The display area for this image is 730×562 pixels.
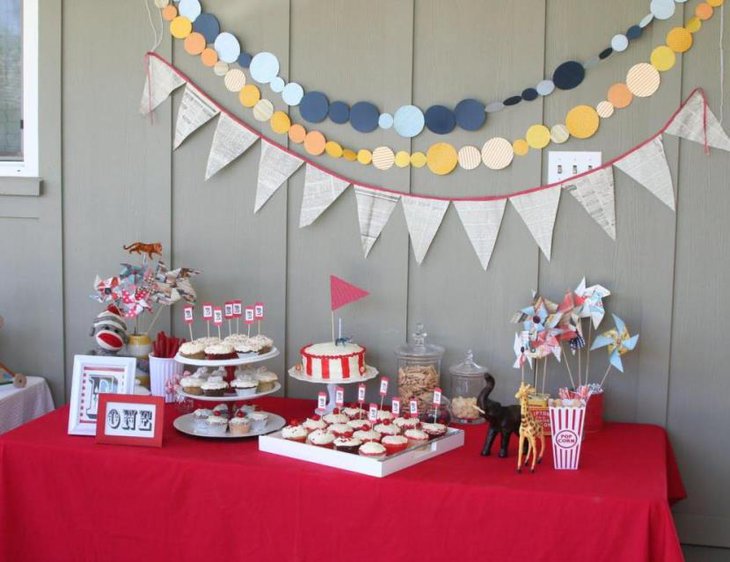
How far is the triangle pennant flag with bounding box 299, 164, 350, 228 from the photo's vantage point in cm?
261

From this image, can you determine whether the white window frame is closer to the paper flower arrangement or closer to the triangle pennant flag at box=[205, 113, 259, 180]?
the triangle pennant flag at box=[205, 113, 259, 180]

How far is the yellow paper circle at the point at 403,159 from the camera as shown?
8.36 ft

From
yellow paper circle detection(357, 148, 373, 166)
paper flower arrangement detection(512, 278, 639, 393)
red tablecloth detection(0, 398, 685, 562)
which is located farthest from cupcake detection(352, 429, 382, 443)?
yellow paper circle detection(357, 148, 373, 166)

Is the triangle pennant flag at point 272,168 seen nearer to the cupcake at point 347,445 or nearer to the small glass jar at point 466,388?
the small glass jar at point 466,388

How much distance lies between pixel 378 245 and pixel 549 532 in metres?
1.08

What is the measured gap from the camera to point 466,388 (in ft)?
8.08

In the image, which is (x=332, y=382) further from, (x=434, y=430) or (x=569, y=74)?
(x=569, y=74)

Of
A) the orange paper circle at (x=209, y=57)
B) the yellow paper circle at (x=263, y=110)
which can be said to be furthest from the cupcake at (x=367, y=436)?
the orange paper circle at (x=209, y=57)

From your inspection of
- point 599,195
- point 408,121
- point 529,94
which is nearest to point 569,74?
point 529,94

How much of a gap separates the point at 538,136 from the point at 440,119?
294 mm

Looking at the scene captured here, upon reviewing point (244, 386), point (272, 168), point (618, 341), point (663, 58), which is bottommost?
point (244, 386)

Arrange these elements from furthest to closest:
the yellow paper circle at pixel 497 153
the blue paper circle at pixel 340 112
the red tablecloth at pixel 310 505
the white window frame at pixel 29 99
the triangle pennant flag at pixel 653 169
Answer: the white window frame at pixel 29 99 < the blue paper circle at pixel 340 112 < the yellow paper circle at pixel 497 153 < the triangle pennant flag at pixel 653 169 < the red tablecloth at pixel 310 505

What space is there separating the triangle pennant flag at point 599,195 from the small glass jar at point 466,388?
0.54 meters

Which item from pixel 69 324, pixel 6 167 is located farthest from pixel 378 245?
pixel 6 167
